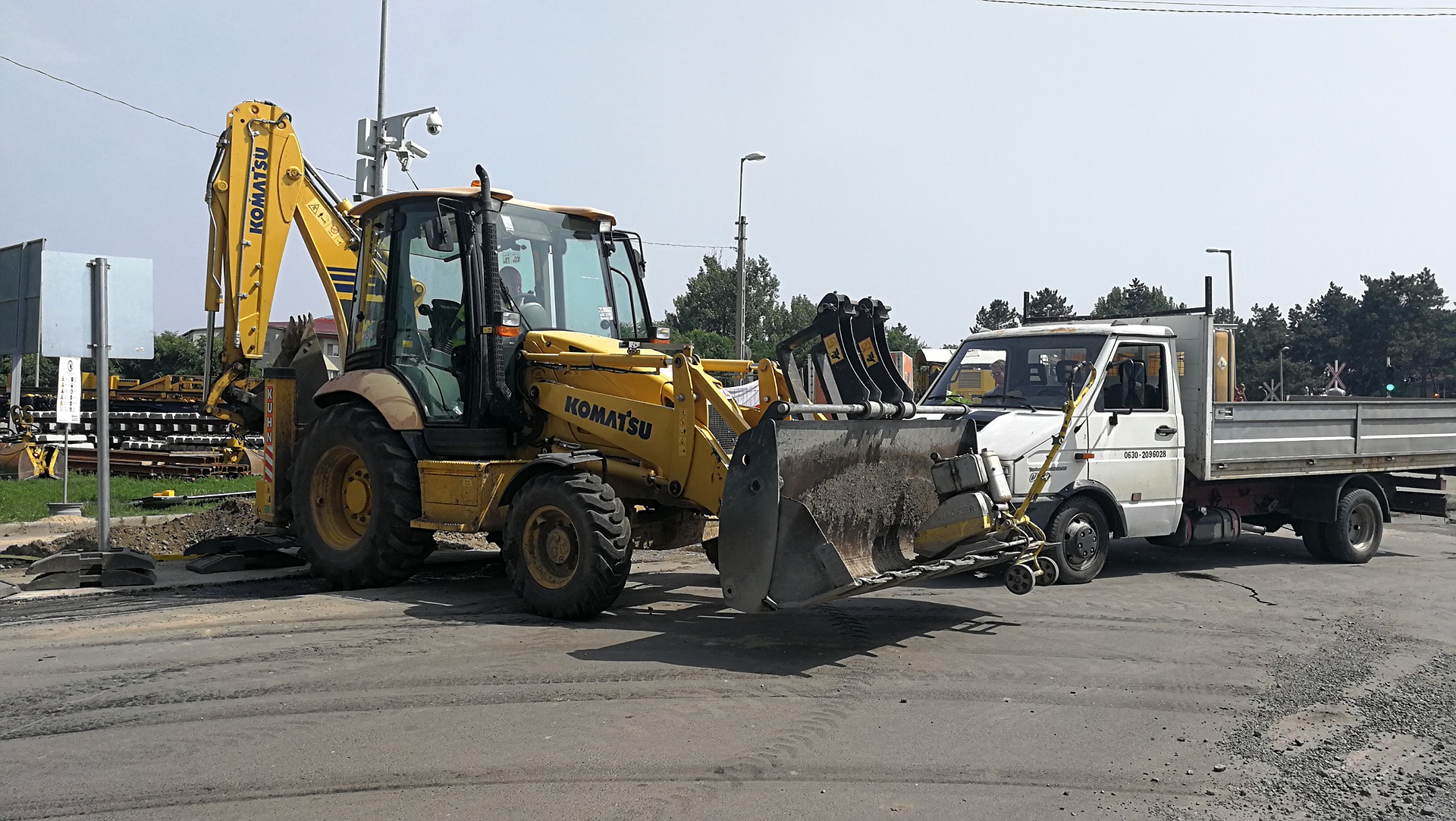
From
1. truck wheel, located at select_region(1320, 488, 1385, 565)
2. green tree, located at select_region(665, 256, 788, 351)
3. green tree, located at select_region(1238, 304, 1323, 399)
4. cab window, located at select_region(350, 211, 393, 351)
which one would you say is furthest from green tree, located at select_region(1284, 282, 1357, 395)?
cab window, located at select_region(350, 211, 393, 351)

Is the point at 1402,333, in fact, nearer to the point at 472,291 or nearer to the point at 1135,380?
the point at 1135,380

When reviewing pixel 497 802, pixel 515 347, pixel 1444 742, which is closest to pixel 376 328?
pixel 515 347

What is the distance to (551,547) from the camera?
25.5 ft

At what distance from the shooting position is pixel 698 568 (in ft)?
34.9

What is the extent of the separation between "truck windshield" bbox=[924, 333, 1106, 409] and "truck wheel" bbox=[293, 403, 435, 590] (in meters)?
4.84

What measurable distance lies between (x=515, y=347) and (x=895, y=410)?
3.17 meters

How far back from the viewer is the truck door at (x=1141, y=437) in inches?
388

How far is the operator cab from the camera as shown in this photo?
8703mm

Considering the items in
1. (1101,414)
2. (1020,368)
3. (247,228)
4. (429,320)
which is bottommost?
(1101,414)

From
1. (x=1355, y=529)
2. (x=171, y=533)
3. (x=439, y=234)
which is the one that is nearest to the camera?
(x=439, y=234)

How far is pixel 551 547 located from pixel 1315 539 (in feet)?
28.1

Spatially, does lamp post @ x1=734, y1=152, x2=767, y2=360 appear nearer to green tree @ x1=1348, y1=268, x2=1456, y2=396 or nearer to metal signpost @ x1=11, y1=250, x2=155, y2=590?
metal signpost @ x1=11, y1=250, x2=155, y2=590

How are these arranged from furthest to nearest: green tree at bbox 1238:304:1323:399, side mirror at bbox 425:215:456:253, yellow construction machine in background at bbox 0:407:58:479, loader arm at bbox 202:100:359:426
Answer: green tree at bbox 1238:304:1323:399
yellow construction machine in background at bbox 0:407:58:479
loader arm at bbox 202:100:359:426
side mirror at bbox 425:215:456:253

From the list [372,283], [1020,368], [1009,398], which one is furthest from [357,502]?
[1020,368]
